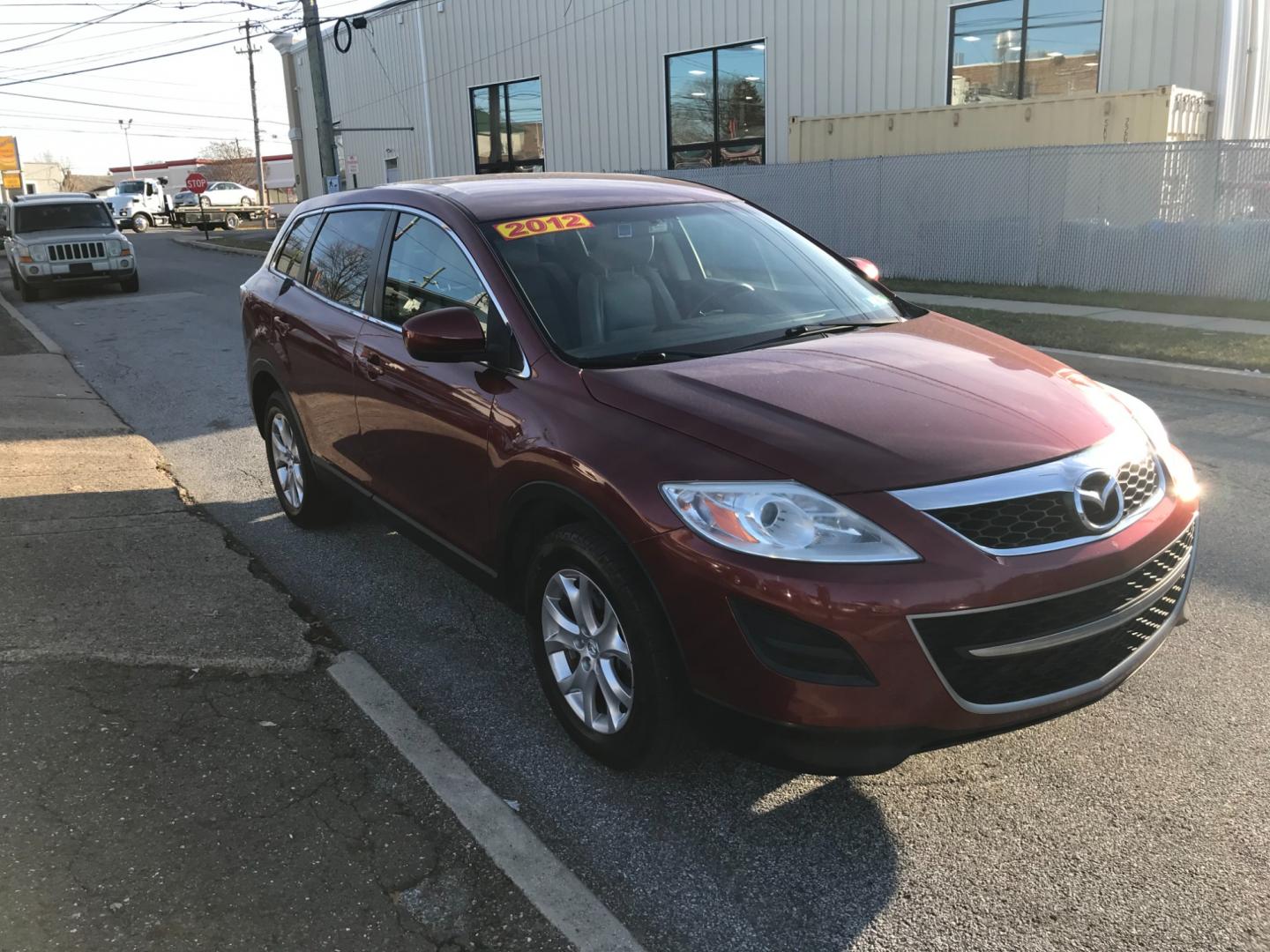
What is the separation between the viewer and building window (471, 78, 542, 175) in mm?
28344

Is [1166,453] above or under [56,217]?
under

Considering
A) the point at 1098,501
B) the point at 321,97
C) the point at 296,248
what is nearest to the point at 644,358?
the point at 1098,501

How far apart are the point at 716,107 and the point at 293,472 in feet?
64.1

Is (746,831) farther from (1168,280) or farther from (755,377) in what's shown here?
(1168,280)

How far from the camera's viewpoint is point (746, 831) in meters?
3.01

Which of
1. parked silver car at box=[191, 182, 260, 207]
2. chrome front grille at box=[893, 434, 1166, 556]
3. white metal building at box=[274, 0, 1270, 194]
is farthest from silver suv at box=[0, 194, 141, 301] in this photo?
parked silver car at box=[191, 182, 260, 207]

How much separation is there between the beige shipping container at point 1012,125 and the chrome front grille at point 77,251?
1278 centimetres

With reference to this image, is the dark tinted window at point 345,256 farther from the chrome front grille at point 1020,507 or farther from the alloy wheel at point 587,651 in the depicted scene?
the chrome front grille at point 1020,507

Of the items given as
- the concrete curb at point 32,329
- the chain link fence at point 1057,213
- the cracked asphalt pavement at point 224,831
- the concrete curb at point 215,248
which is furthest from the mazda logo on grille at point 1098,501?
the concrete curb at point 215,248

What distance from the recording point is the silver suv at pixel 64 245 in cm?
1852

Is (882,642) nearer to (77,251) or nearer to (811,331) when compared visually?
(811,331)

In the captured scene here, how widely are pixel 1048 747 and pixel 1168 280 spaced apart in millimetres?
12301

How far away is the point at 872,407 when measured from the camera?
9.86 ft

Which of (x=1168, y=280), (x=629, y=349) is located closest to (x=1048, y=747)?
(x=629, y=349)
